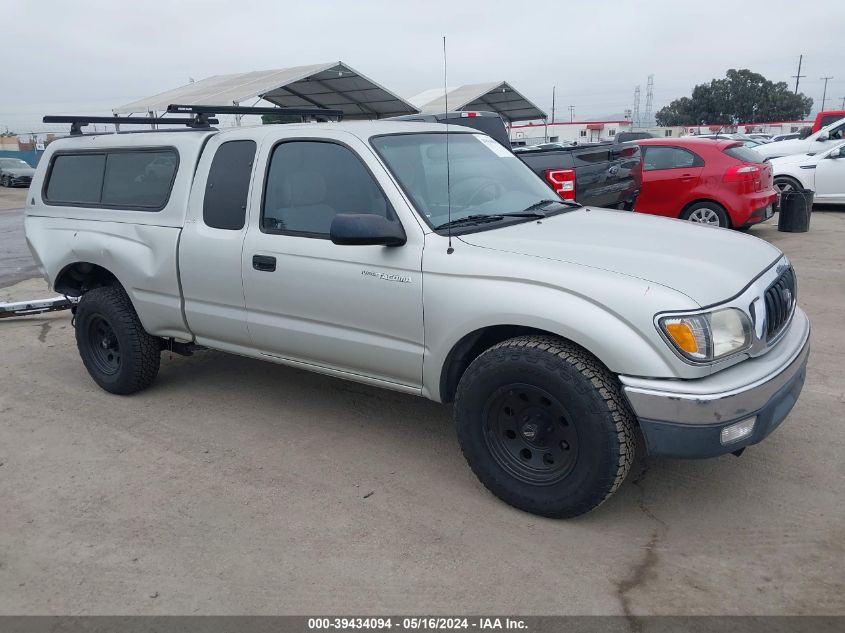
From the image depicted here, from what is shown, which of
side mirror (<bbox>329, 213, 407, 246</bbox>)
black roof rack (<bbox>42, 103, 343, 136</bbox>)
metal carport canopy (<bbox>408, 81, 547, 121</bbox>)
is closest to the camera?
side mirror (<bbox>329, 213, 407, 246</bbox>)

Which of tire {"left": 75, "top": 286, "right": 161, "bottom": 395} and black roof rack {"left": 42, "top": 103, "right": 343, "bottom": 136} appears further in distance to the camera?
black roof rack {"left": 42, "top": 103, "right": 343, "bottom": 136}

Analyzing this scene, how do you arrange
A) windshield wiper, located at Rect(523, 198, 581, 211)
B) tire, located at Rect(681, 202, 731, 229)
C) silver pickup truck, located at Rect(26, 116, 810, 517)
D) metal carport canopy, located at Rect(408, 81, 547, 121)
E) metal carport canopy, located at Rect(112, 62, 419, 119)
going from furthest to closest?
1. metal carport canopy, located at Rect(408, 81, 547, 121)
2. metal carport canopy, located at Rect(112, 62, 419, 119)
3. tire, located at Rect(681, 202, 731, 229)
4. windshield wiper, located at Rect(523, 198, 581, 211)
5. silver pickup truck, located at Rect(26, 116, 810, 517)

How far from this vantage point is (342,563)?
309cm

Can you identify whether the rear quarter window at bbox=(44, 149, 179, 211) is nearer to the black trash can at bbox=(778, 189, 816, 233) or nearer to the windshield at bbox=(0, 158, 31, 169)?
the black trash can at bbox=(778, 189, 816, 233)

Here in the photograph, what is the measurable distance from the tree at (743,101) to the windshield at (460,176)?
77.2 metres

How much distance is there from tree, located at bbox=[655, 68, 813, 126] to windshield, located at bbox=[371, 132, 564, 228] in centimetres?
7721

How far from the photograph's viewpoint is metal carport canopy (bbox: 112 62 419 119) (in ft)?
68.2

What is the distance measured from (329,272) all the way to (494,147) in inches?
59.6

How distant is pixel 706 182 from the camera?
9859 millimetres

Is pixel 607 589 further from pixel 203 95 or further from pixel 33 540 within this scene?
pixel 203 95

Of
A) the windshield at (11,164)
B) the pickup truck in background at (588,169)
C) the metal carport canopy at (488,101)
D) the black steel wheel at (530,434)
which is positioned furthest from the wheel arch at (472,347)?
the windshield at (11,164)

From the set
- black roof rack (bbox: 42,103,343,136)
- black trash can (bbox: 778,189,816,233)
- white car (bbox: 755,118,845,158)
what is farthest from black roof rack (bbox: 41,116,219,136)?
white car (bbox: 755,118,845,158)

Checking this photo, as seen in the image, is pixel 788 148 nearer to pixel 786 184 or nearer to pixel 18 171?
pixel 786 184

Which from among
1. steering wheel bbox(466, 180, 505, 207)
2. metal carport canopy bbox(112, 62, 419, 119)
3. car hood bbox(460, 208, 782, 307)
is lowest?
car hood bbox(460, 208, 782, 307)
